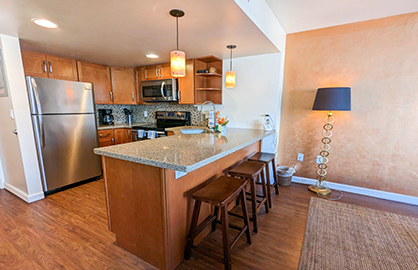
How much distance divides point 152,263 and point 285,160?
2.46 metres

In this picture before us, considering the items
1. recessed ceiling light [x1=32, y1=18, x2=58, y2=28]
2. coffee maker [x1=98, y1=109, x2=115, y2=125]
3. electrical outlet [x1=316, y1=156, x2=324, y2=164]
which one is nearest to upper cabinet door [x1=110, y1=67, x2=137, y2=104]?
coffee maker [x1=98, y1=109, x2=115, y2=125]

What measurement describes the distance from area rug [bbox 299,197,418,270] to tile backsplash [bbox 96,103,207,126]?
7.99ft

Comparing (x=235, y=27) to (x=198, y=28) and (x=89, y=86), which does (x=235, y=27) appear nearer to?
(x=198, y=28)

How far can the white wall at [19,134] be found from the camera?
2.20 meters

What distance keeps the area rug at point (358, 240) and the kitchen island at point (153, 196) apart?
1021mm

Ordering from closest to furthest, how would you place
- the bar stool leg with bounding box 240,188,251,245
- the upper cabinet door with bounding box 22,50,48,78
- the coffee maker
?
the bar stool leg with bounding box 240,188,251,245, the upper cabinet door with bounding box 22,50,48,78, the coffee maker

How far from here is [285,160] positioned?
3098 millimetres

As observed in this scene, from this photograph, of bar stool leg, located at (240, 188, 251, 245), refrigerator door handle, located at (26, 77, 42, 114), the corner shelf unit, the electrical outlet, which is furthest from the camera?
the corner shelf unit

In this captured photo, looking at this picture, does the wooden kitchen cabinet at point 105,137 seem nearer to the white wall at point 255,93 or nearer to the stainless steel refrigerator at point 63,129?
the stainless steel refrigerator at point 63,129

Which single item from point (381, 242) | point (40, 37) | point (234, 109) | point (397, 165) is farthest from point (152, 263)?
point (397, 165)

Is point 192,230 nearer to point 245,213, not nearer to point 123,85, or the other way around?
point 245,213

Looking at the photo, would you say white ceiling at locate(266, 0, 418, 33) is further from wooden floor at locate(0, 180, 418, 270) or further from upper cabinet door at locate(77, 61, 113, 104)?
upper cabinet door at locate(77, 61, 113, 104)

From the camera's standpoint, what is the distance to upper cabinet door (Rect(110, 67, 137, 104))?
371cm

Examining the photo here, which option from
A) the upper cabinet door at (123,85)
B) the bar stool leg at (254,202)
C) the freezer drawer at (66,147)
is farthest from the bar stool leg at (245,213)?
the upper cabinet door at (123,85)
